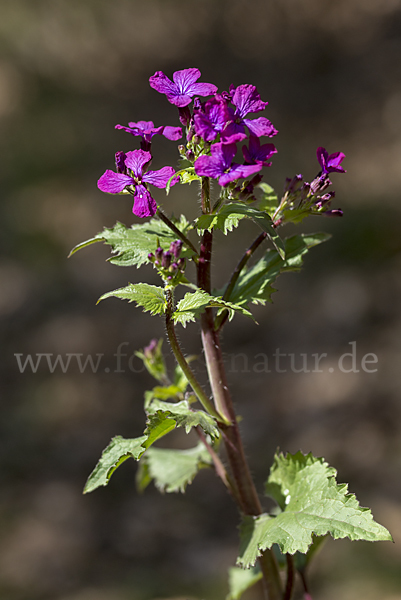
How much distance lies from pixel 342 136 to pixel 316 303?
2165 millimetres

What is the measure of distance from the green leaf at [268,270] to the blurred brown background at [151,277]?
5.77 feet

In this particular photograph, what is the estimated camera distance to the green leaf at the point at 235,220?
100 centimetres

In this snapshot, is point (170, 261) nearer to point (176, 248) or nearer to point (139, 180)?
point (176, 248)

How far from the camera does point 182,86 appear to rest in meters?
1.09

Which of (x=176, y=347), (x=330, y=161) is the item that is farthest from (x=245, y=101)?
(x=176, y=347)

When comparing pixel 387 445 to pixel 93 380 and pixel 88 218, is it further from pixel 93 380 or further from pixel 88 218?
pixel 88 218

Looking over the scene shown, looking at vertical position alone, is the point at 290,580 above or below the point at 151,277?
below

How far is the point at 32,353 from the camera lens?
430cm

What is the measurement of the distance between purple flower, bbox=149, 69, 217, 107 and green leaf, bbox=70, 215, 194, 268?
0.29 m

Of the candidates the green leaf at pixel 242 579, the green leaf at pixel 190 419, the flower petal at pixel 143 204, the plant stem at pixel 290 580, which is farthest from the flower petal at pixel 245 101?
the green leaf at pixel 242 579

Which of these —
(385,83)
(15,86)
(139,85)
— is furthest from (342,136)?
(15,86)

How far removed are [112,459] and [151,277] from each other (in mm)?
3520

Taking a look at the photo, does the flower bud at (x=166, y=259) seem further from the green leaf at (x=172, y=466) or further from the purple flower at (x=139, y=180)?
the green leaf at (x=172, y=466)

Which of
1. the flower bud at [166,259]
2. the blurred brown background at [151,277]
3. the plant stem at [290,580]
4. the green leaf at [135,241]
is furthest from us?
the blurred brown background at [151,277]
